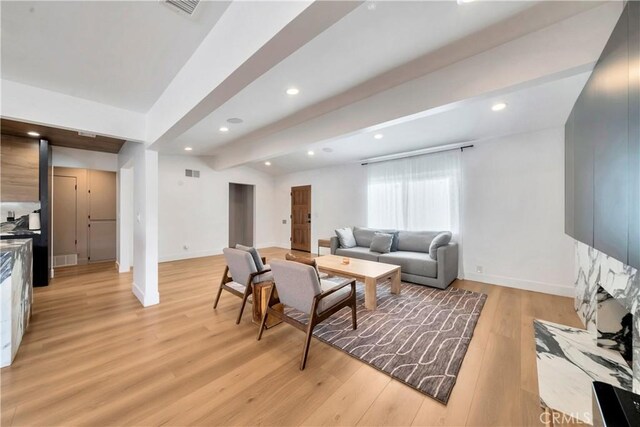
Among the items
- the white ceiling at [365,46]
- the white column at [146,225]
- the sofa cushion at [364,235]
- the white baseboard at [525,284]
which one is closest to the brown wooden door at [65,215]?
the white column at [146,225]

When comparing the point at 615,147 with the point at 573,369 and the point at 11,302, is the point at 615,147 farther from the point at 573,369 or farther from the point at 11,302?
the point at 11,302

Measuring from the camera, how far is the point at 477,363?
1942mm

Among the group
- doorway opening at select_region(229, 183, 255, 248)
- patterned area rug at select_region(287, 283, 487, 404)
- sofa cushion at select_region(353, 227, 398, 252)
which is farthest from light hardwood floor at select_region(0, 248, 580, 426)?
doorway opening at select_region(229, 183, 255, 248)

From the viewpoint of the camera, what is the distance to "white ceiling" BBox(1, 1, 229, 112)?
1.54 meters

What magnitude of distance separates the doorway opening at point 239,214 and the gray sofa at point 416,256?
12.7 feet

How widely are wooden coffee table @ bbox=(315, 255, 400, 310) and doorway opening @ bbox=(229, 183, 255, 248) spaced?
15.5ft

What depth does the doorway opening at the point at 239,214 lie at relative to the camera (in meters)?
7.86

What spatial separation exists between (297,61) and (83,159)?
527cm

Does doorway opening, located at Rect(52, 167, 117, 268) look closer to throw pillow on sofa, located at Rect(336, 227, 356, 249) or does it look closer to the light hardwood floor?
the light hardwood floor

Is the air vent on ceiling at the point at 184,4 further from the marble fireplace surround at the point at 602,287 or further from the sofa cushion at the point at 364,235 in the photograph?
the sofa cushion at the point at 364,235

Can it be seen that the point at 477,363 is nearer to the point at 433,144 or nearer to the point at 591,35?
the point at 591,35

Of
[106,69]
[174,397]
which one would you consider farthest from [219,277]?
[106,69]

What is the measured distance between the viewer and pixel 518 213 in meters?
3.69

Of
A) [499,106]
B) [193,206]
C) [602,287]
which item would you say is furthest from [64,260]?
[602,287]
